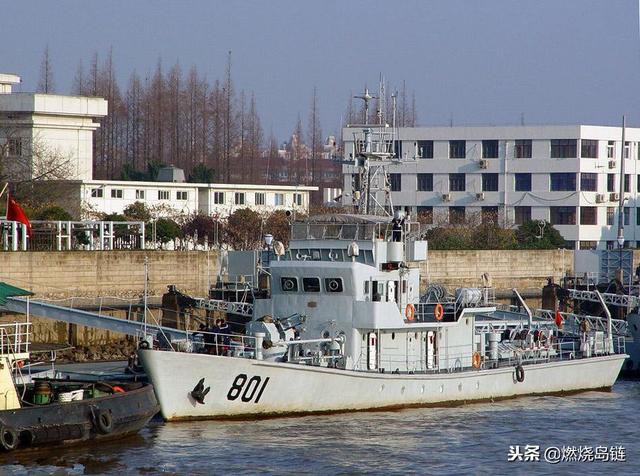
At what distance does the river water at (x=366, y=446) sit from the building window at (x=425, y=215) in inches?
1721

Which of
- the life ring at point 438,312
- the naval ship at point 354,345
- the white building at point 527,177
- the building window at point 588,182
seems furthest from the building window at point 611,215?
the life ring at point 438,312

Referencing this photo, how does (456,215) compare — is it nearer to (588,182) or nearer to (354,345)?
(588,182)

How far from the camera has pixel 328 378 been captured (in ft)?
110

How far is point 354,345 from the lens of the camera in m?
35.3

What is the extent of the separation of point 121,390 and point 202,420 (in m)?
2.25

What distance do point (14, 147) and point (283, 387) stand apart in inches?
1593

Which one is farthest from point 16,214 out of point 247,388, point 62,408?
point 62,408

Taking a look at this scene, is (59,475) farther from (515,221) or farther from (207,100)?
(207,100)

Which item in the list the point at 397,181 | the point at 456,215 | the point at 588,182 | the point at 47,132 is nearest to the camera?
the point at 47,132

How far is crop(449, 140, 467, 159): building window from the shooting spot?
278ft

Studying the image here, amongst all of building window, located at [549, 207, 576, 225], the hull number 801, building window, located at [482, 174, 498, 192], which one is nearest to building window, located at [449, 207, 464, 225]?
building window, located at [482, 174, 498, 192]

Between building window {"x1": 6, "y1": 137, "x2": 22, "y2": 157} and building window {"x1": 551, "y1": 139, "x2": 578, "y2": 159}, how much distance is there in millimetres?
32097

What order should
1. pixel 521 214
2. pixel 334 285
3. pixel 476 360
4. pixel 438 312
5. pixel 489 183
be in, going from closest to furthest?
1. pixel 334 285
2. pixel 438 312
3. pixel 476 360
4. pixel 521 214
5. pixel 489 183

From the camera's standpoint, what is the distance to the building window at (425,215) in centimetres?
7975
